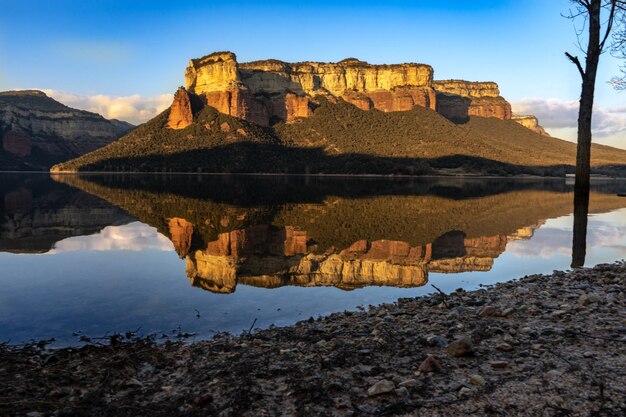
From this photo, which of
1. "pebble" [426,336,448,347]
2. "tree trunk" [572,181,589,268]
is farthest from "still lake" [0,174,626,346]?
"pebble" [426,336,448,347]

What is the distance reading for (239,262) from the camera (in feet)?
46.1

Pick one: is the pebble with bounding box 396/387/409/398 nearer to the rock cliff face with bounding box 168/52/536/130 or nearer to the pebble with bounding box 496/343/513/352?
the pebble with bounding box 496/343/513/352

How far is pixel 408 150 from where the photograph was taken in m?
137

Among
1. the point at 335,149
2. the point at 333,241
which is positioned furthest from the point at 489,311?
the point at 335,149

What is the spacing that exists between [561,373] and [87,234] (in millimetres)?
20343

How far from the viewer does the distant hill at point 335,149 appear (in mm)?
126875

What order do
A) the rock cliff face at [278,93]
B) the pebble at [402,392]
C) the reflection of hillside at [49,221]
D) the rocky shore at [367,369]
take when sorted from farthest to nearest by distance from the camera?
1. the rock cliff face at [278,93]
2. the reflection of hillside at [49,221]
3. the pebble at [402,392]
4. the rocky shore at [367,369]

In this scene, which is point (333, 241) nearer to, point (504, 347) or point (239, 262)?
point (239, 262)

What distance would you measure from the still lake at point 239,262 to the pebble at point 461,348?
3819 mm

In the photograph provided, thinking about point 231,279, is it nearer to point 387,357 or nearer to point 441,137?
point 387,357

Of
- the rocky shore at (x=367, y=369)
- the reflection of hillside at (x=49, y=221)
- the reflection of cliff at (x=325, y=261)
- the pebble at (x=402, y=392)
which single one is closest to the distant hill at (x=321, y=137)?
the reflection of hillside at (x=49, y=221)

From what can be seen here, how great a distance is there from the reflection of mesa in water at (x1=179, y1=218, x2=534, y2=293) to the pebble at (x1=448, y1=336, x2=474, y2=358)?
19.6 feet

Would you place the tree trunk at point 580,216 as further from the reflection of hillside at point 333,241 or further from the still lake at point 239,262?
the reflection of hillside at point 333,241

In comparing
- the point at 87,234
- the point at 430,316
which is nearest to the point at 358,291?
the point at 430,316
